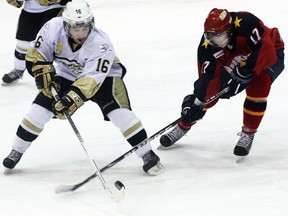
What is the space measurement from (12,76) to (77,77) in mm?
1666

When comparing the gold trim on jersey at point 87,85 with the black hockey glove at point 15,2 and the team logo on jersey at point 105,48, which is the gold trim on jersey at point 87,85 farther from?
the black hockey glove at point 15,2

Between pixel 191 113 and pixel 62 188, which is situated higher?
pixel 191 113

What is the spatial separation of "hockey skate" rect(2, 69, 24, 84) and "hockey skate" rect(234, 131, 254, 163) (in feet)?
6.31

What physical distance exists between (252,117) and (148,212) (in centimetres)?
89

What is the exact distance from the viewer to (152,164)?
328cm

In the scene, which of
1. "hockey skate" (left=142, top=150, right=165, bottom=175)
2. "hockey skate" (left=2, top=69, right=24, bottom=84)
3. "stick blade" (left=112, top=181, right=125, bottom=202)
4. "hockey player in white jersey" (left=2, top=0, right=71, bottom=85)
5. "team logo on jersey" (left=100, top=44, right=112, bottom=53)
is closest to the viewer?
"stick blade" (left=112, top=181, right=125, bottom=202)

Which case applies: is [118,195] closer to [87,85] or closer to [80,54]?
[87,85]

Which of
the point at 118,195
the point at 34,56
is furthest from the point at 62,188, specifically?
the point at 34,56

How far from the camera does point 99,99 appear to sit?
3.25 metres

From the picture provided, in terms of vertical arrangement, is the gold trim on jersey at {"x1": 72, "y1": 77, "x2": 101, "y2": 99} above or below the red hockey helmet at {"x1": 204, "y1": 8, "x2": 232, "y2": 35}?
below

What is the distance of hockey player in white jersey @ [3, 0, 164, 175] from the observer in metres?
3.11

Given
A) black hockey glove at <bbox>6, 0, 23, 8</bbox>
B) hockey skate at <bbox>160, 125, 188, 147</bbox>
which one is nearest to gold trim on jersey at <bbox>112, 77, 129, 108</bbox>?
hockey skate at <bbox>160, 125, 188, 147</bbox>

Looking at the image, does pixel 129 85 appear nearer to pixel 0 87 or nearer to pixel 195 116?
pixel 0 87

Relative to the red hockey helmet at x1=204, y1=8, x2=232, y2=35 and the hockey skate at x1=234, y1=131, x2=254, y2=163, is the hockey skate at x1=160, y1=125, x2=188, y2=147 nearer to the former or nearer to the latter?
the hockey skate at x1=234, y1=131, x2=254, y2=163
